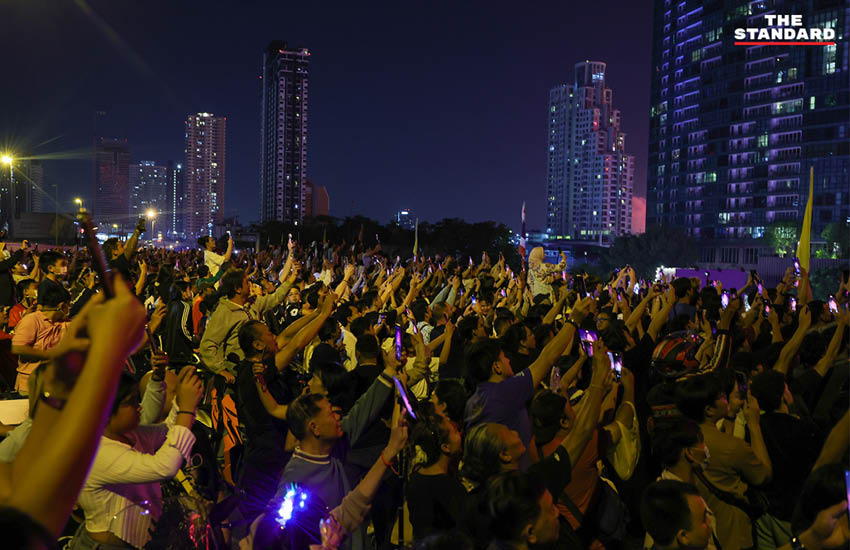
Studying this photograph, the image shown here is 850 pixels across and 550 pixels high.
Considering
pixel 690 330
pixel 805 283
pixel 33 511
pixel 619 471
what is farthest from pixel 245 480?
pixel 805 283

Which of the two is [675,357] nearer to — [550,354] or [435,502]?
[550,354]

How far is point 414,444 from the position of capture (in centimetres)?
380

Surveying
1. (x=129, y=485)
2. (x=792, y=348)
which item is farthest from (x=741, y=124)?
(x=129, y=485)

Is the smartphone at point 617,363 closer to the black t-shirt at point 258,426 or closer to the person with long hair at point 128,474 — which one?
the black t-shirt at point 258,426

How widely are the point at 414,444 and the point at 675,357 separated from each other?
11.1 feet

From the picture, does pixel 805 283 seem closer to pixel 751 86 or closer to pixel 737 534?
pixel 737 534

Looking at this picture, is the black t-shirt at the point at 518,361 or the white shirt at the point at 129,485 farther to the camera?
the black t-shirt at the point at 518,361

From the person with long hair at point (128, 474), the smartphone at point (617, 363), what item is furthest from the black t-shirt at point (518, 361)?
the person with long hair at point (128, 474)

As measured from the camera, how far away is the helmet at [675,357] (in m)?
5.82

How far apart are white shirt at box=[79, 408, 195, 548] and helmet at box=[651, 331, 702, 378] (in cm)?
410

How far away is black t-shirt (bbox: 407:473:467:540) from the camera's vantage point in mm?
3553

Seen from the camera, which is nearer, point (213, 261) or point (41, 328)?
point (41, 328)

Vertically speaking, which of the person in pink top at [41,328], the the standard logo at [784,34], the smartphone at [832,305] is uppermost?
the the standard logo at [784,34]

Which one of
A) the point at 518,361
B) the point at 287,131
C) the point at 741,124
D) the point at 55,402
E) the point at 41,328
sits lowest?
the point at 518,361
